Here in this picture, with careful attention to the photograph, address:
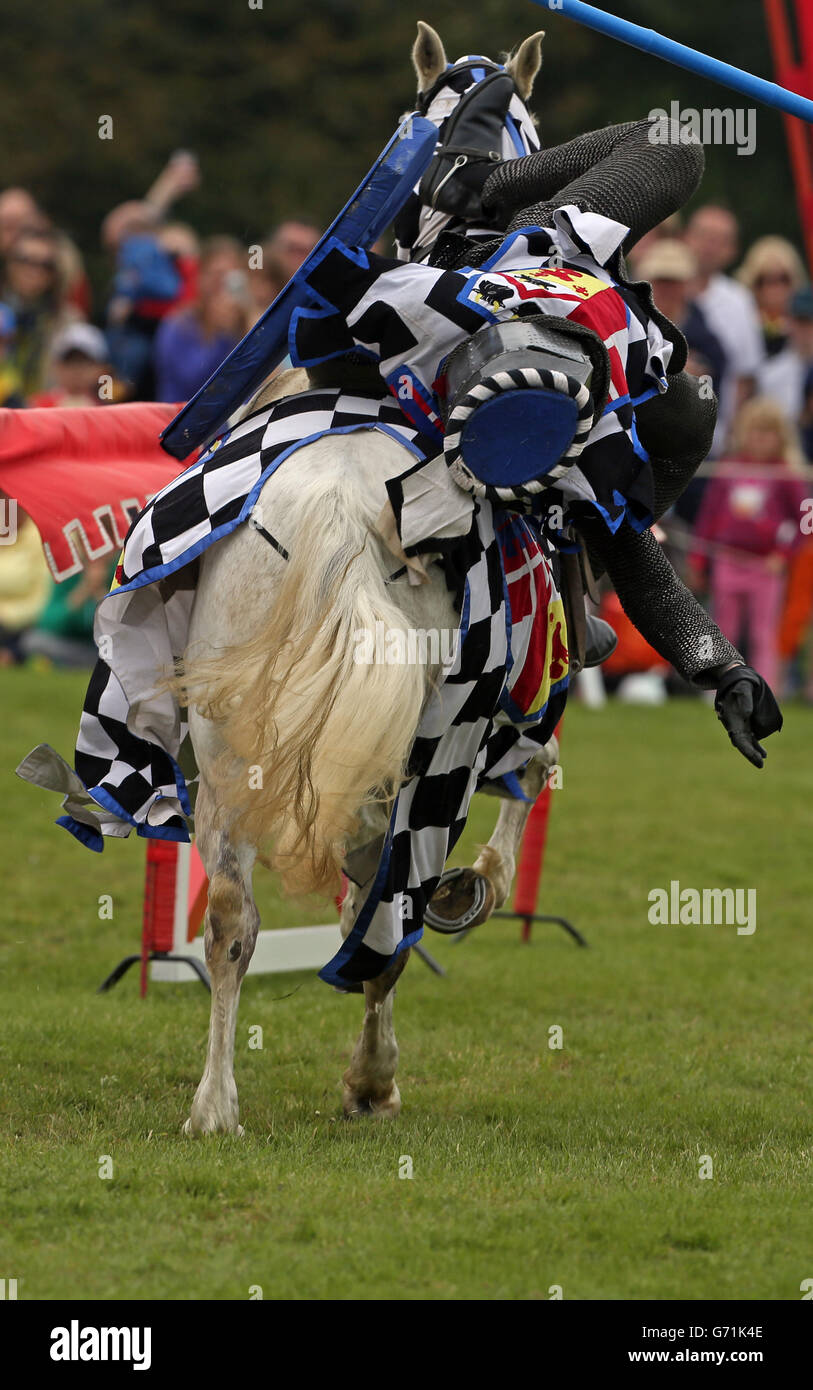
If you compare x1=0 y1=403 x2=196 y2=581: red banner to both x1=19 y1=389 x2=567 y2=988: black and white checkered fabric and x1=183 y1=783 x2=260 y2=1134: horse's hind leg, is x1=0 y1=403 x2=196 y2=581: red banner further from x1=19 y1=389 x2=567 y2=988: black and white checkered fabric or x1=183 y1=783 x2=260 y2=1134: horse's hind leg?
x1=183 y1=783 x2=260 y2=1134: horse's hind leg

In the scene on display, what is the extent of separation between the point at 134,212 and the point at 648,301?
38.4 ft

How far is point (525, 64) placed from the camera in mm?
5812

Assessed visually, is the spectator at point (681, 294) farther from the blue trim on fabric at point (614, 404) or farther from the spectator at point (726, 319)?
the blue trim on fabric at point (614, 404)

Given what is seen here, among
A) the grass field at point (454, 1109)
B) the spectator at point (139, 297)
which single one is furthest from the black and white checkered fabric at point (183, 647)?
the spectator at point (139, 297)

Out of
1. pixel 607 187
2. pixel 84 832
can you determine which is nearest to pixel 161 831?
pixel 84 832

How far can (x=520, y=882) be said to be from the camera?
8250 mm

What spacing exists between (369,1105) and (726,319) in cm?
1190

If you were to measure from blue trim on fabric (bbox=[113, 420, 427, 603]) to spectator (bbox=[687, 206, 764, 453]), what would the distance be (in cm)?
1147

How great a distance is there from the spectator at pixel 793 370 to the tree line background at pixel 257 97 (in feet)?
37.0

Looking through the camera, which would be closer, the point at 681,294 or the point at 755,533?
the point at 681,294

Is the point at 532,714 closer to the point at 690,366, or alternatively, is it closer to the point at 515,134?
the point at 515,134

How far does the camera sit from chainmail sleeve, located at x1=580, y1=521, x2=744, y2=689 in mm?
5258
